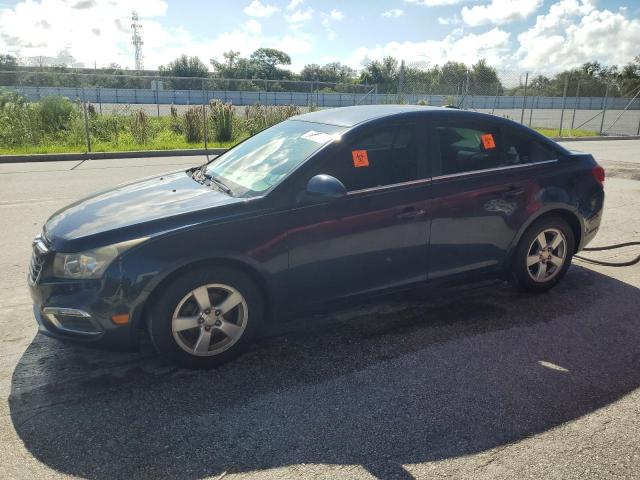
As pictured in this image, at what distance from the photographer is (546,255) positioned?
4.54m

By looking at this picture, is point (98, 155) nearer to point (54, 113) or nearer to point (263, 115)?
point (54, 113)

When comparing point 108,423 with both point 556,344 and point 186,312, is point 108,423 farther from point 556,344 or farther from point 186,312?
point 556,344

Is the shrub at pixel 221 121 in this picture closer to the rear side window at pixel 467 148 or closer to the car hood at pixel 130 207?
the car hood at pixel 130 207

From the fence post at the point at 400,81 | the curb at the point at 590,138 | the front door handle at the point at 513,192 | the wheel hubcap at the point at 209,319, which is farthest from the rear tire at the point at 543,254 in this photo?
the curb at the point at 590,138

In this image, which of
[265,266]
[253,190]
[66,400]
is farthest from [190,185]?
[66,400]

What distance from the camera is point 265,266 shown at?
3.36 metres

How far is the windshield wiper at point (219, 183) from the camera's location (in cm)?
367

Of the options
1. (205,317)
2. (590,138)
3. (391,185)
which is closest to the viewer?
(205,317)

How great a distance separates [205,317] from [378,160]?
1.67m

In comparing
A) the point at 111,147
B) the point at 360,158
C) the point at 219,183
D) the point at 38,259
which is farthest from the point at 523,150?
the point at 111,147

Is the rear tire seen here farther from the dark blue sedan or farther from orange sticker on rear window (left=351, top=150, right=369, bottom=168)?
orange sticker on rear window (left=351, top=150, right=369, bottom=168)

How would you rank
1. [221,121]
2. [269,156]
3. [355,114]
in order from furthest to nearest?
1. [221,121]
2. [355,114]
3. [269,156]

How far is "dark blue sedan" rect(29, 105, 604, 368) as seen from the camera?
10.2 ft

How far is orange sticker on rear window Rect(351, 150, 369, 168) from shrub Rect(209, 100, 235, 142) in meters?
14.3
